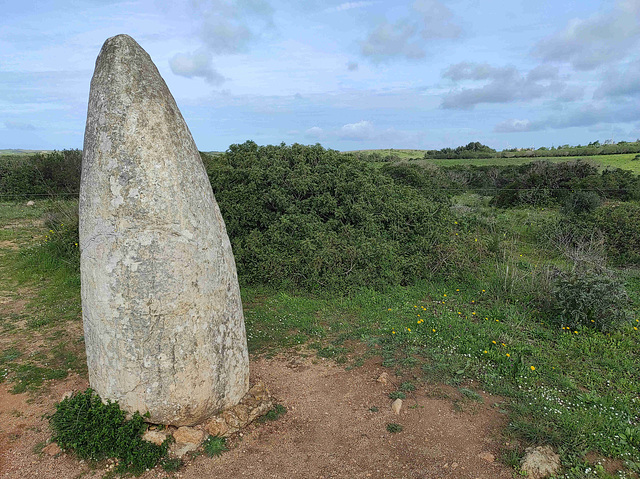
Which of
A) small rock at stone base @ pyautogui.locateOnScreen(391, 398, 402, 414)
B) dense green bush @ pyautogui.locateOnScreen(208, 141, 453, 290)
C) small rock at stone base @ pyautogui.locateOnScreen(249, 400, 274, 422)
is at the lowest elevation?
small rock at stone base @ pyautogui.locateOnScreen(391, 398, 402, 414)

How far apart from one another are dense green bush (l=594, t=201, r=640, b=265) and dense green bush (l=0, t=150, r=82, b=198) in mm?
21665

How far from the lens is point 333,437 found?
4.16 metres

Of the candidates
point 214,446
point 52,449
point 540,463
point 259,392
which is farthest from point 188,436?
point 540,463

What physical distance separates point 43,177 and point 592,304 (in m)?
23.5

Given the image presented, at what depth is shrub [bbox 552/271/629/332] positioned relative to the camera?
21.5 feet

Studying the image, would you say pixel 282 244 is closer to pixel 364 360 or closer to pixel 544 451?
pixel 364 360

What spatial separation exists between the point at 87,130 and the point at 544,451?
520 centimetres

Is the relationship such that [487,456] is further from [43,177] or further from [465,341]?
[43,177]

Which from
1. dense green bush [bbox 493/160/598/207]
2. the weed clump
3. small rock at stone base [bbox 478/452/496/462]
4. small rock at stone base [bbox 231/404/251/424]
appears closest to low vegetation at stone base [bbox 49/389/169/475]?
the weed clump

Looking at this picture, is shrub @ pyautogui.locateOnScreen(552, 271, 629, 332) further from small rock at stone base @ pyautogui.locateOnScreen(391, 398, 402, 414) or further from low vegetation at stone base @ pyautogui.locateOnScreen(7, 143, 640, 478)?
small rock at stone base @ pyautogui.locateOnScreen(391, 398, 402, 414)

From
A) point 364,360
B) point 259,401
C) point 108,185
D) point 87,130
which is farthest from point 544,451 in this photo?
point 87,130

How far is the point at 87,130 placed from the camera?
12.4 ft

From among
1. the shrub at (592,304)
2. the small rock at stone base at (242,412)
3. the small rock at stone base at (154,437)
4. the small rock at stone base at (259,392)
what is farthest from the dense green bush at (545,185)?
the small rock at stone base at (154,437)

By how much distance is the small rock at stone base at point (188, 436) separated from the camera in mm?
3922
